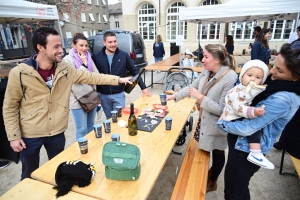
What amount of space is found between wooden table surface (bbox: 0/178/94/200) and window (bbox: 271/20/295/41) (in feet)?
65.9

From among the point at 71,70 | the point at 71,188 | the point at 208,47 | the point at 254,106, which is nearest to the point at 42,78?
the point at 71,70

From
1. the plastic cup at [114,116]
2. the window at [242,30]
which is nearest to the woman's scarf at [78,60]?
the plastic cup at [114,116]

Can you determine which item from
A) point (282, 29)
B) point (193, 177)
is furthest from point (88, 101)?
point (282, 29)

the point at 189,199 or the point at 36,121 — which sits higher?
the point at 36,121

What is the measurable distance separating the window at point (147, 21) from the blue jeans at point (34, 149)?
775 inches

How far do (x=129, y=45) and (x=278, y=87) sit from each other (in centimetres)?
661

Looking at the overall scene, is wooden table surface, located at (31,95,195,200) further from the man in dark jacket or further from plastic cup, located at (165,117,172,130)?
the man in dark jacket

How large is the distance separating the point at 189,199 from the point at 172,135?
0.59 meters

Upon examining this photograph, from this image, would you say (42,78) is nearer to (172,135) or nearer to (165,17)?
(172,135)

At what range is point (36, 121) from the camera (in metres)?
1.70

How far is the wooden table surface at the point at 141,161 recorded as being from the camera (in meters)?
1.23

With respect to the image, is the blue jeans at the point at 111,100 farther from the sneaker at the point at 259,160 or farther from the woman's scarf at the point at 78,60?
the sneaker at the point at 259,160

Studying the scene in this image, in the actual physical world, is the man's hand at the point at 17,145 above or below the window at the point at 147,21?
below

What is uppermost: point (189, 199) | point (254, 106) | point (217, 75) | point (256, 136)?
point (217, 75)
